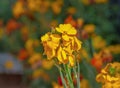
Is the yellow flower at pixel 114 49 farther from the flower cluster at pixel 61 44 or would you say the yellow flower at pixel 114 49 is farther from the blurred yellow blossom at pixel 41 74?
the flower cluster at pixel 61 44

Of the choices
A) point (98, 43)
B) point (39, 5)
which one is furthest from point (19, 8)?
point (98, 43)

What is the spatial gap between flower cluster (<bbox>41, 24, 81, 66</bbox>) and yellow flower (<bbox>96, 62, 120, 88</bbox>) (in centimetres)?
16

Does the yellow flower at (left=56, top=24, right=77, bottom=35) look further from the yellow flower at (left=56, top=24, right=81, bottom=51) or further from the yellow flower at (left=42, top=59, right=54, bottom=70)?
the yellow flower at (left=42, top=59, right=54, bottom=70)

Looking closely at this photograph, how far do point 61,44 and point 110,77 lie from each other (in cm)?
25

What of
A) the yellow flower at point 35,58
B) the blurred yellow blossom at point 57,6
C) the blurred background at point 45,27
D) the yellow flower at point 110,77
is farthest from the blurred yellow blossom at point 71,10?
the yellow flower at point 110,77

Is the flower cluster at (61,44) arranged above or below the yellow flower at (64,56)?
above

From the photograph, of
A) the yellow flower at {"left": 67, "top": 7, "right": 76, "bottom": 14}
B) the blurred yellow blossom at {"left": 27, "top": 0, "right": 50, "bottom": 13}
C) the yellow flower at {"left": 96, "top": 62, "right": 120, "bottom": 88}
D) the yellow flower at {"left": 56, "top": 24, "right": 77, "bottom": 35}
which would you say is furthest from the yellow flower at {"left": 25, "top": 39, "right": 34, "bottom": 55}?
the yellow flower at {"left": 56, "top": 24, "right": 77, "bottom": 35}

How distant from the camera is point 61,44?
6.91ft

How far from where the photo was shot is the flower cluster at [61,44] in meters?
2.09

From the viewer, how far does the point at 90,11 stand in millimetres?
5145

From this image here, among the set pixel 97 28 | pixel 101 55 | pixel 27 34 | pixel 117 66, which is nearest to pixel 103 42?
pixel 97 28

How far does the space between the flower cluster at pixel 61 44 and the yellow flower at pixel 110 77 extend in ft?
0.51

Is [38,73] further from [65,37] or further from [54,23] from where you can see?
[65,37]

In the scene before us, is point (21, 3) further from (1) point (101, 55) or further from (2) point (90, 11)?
(1) point (101, 55)
